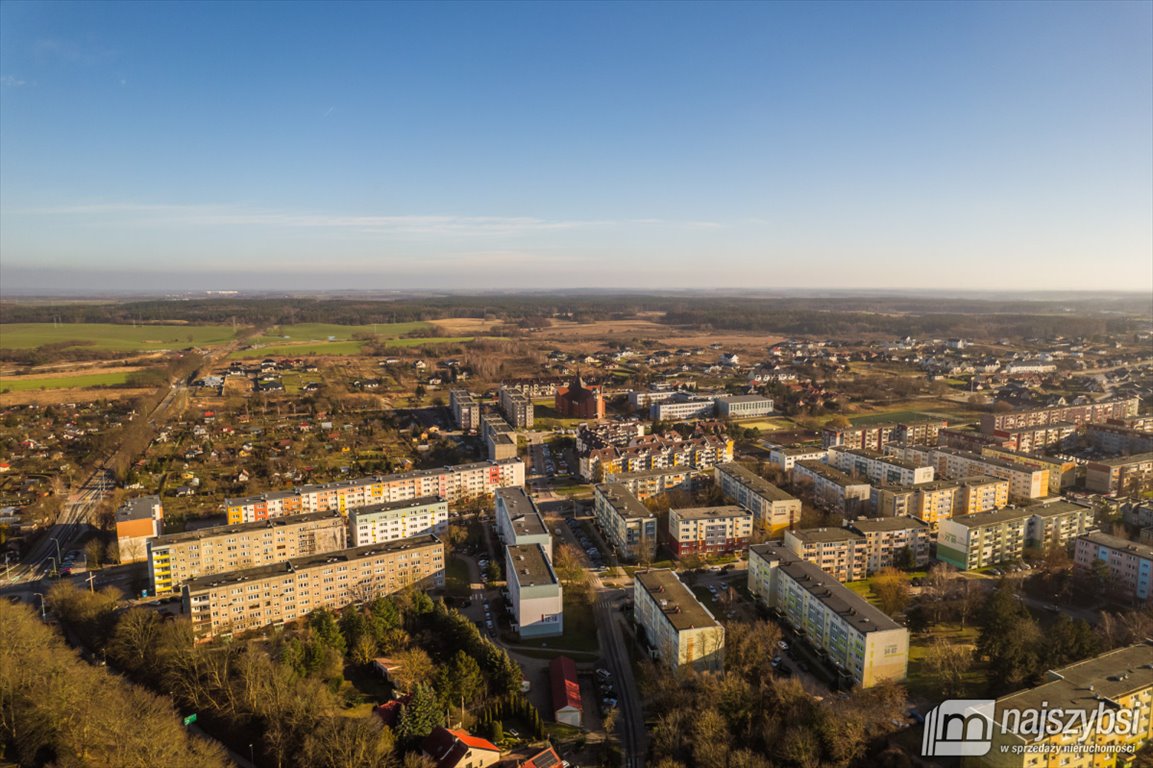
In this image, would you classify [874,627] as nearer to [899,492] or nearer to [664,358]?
[899,492]

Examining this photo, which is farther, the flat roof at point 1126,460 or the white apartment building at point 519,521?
the flat roof at point 1126,460

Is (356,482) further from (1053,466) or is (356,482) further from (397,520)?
(1053,466)

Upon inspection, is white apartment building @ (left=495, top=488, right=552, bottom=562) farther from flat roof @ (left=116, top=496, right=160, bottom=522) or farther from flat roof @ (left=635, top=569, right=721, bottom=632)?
flat roof @ (left=116, top=496, right=160, bottom=522)

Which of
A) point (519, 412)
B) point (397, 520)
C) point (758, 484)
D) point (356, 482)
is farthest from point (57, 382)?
point (758, 484)

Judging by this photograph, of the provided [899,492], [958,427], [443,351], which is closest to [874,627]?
[899,492]

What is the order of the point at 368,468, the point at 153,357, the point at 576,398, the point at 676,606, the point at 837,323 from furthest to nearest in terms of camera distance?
the point at 837,323 → the point at 153,357 → the point at 576,398 → the point at 368,468 → the point at 676,606

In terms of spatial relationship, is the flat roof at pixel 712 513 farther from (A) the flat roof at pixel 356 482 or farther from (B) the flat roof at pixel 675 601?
(A) the flat roof at pixel 356 482
